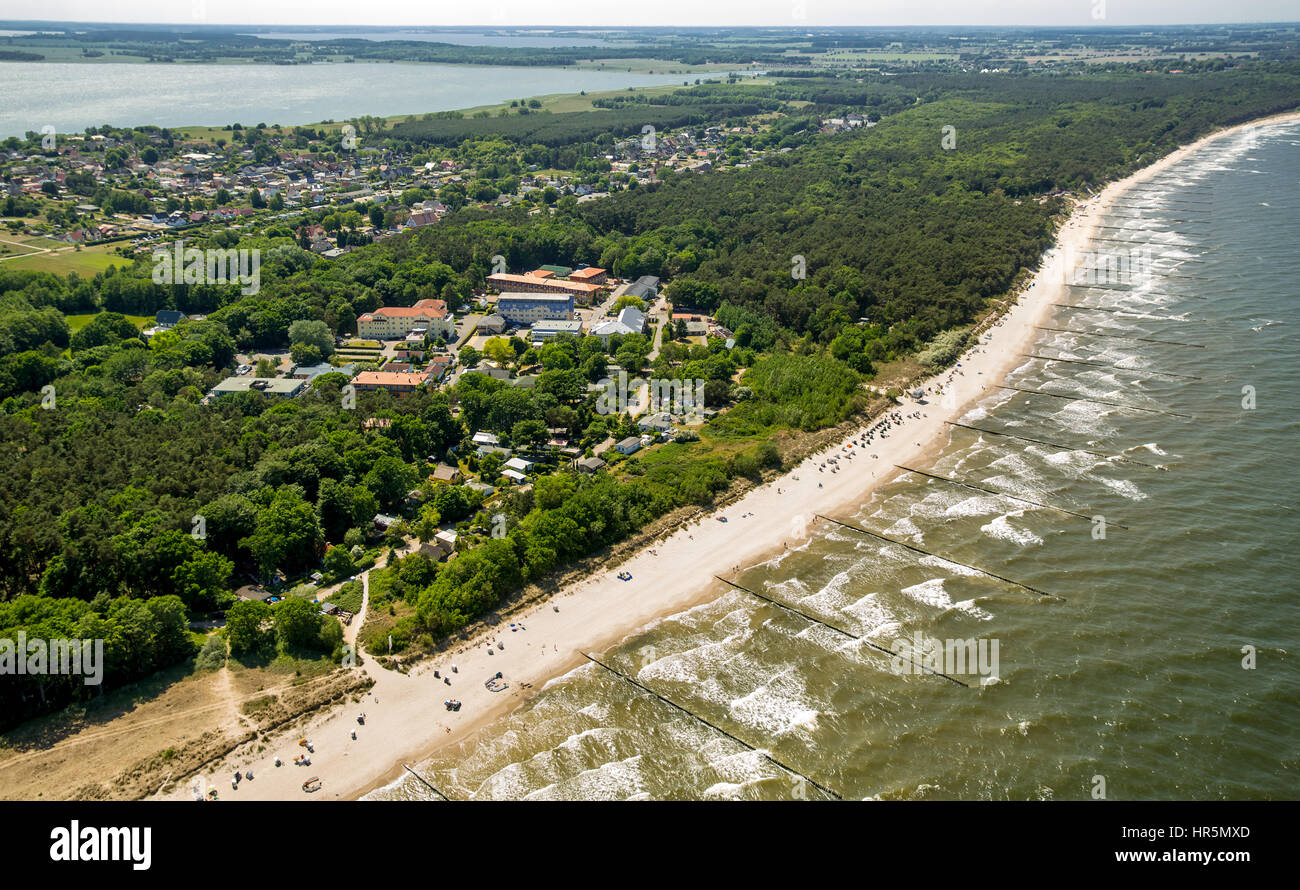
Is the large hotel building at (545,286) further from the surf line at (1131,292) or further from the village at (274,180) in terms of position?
the surf line at (1131,292)

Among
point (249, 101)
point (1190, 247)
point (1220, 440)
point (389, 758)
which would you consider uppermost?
point (249, 101)

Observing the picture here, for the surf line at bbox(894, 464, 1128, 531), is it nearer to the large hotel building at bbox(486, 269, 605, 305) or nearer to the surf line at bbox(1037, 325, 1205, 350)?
the surf line at bbox(1037, 325, 1205, 350)

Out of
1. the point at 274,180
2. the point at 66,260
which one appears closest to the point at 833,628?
the point at 66,260

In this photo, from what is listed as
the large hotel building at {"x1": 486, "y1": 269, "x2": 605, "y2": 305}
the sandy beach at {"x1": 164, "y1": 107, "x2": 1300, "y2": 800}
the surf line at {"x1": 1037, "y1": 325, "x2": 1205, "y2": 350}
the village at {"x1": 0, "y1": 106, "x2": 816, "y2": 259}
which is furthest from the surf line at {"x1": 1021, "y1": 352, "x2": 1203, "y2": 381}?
the village at {"x1": 0, "y1": 106, "x2": 816, "y2": 259}

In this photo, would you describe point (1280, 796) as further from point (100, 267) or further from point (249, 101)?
point (249, 101)

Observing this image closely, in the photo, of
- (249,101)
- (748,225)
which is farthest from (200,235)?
(249,101)
